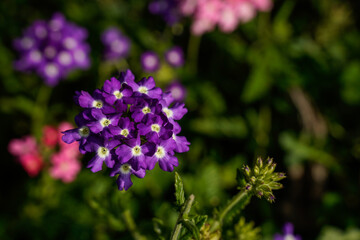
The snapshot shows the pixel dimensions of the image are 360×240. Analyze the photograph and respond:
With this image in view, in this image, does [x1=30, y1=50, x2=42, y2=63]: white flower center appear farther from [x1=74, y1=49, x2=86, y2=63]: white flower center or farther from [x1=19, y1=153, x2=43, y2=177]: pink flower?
[x1=19, y1=153, x2=43, y2=177]: pink flower

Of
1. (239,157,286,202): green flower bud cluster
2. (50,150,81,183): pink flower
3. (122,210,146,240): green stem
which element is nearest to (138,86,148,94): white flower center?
(239,157,286,202): green flower bud cluster

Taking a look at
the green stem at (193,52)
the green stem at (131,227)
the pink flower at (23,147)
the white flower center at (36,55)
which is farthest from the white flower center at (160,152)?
the green stem at (193,52)

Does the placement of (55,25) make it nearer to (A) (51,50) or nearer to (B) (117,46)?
(A) (51,50)

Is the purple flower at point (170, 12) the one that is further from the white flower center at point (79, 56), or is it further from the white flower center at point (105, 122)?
the white flower center at point (105, 122)

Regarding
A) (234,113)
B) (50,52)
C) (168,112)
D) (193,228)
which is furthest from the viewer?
(234,113)

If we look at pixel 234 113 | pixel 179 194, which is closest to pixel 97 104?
pixel 179 194

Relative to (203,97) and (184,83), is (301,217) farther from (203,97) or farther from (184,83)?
(184,83)
